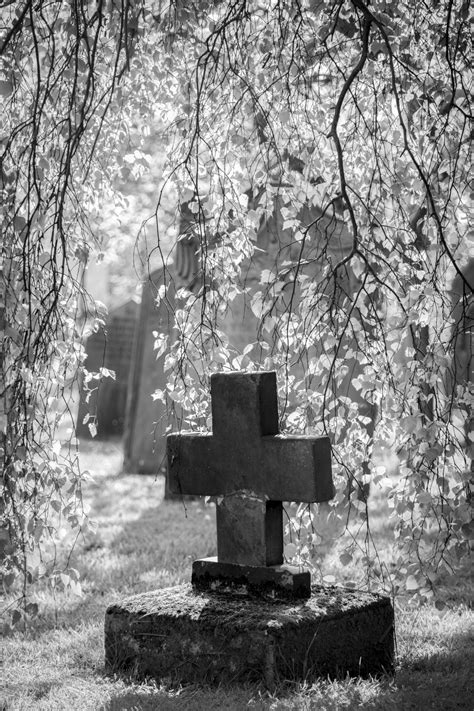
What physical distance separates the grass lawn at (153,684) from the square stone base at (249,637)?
9cm

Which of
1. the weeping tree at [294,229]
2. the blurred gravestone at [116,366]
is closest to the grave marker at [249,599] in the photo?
the weeping tree at [294,229]

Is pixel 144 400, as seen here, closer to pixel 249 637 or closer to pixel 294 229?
pixel 294 229

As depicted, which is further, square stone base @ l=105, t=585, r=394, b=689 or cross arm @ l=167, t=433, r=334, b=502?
cross arm @ l=167, t=433, r=334, b=502

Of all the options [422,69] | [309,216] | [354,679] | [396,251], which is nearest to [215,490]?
[354,679]

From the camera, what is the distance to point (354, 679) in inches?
148

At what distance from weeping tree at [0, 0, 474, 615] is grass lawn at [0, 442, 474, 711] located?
0.38 m

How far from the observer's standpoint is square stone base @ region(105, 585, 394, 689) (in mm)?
3607

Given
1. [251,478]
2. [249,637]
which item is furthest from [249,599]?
[251,478]

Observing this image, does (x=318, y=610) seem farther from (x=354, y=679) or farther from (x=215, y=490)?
(x=215, y=490)

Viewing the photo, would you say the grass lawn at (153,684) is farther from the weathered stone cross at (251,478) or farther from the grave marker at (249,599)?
the weathered stone cross at (251,478)

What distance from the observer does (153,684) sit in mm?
3783

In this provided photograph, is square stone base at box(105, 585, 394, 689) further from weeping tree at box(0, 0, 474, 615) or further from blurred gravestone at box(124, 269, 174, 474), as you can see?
blurred gravestone at box(124, 269, 174, 474)

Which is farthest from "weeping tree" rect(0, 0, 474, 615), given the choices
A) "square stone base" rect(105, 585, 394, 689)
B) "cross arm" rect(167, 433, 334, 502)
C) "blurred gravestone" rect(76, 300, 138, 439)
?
"blurred gravestone" rect(76, 300, 138, 439)

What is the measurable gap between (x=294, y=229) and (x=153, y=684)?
2203mm
